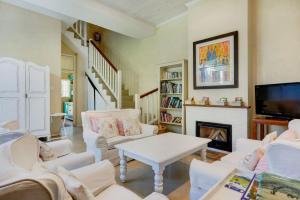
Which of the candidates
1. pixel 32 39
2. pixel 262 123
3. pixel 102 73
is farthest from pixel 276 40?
pixel 32 39

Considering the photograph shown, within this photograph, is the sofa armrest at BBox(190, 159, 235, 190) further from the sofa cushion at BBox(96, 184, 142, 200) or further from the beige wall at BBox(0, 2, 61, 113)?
the beige wall at BBox(0, 2, 61, 113)

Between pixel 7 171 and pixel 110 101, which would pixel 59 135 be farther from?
pixel 7 171

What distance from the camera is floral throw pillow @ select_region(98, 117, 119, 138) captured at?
2.96 m

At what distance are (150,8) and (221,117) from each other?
287cm

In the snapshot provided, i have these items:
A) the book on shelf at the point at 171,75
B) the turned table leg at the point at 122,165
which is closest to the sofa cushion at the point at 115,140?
the turned table leg at the point at 122,165

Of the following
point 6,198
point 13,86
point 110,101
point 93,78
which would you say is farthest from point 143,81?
point 6,198

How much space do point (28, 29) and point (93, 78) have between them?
2018 mm

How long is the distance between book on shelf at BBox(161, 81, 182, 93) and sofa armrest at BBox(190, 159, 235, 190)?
3024 mm

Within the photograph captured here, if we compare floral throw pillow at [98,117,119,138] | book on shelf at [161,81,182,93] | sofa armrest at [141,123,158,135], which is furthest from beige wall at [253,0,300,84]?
floral throw pillow at [98,117,119,138]

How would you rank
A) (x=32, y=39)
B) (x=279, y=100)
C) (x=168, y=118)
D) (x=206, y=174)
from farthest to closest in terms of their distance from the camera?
(x=168, y=118), (x=32, y=39), (x=279, y=100), (x=206, y=174)

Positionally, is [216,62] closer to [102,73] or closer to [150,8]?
[150,8]

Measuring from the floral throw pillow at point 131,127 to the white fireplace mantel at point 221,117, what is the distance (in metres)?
A: 1.26

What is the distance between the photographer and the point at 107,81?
5.20m

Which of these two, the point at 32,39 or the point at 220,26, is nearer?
the point at 220,26
